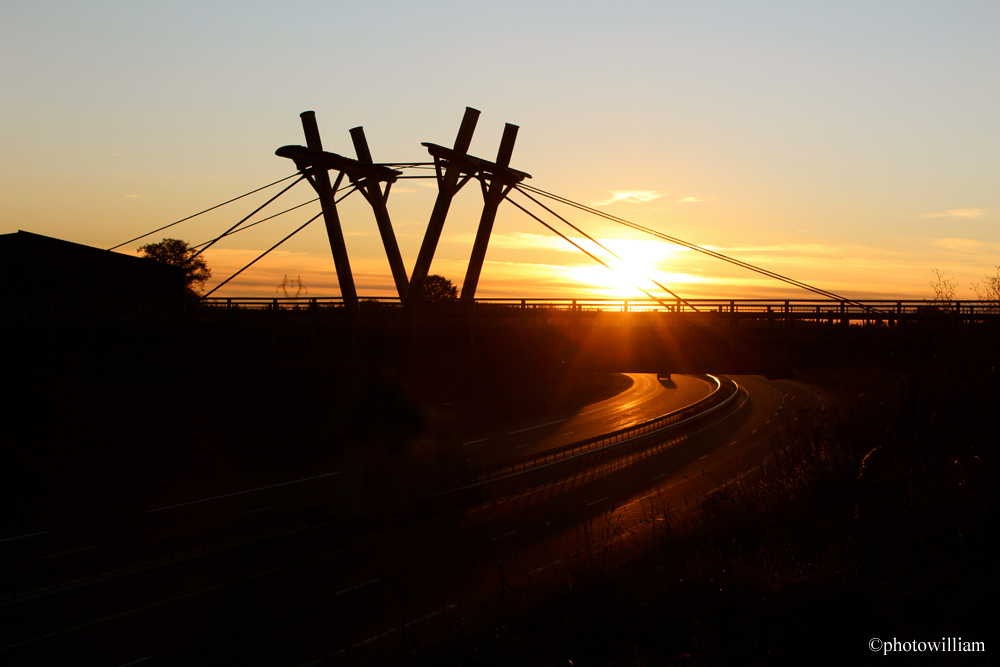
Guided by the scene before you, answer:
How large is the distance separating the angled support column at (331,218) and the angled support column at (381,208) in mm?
1401

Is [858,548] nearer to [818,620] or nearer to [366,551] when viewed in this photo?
[818,620]

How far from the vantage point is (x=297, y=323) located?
23922mm

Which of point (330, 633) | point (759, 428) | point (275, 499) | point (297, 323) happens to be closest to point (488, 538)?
point (330, 633)

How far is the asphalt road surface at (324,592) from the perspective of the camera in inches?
554

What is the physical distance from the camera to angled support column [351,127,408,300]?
2459 centimetres

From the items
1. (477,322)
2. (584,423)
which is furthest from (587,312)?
(584,423)

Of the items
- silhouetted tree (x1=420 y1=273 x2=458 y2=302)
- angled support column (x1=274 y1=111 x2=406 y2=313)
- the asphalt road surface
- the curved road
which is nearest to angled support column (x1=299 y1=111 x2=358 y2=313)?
angled support column (x1=274 y1=111 x2=406 y2=313)

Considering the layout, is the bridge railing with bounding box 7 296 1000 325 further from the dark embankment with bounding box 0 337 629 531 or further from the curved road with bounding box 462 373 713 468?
the curved road with bounding box 462 373 713 468

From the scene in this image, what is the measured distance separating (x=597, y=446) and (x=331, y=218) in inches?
894

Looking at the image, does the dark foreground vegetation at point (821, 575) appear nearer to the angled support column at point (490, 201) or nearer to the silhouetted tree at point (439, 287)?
the angled support column at point (490, 201)

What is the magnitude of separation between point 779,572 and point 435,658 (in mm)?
5928

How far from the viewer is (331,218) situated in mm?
25375

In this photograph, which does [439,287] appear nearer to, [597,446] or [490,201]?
[597,446]

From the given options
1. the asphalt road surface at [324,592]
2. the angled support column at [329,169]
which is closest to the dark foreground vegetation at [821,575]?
the asphalt road surface at [324,592]
